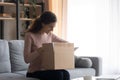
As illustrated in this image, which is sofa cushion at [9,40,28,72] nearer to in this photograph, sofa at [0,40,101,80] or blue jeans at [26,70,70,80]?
sofa at [0,40,101,80]

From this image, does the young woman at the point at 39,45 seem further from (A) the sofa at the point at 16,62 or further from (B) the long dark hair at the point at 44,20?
(A) the sofa at the point at 16,62

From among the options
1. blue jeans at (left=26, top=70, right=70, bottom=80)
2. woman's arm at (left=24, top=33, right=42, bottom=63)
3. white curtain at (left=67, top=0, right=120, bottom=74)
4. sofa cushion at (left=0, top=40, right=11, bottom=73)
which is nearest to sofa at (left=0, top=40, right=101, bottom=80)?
sofa cushion at (left=0, top=40, right=11, bottom=73)

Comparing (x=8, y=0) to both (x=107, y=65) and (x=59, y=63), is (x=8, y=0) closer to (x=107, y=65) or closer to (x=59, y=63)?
(x=107, y=65)

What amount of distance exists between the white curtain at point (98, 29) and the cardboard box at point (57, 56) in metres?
2.09

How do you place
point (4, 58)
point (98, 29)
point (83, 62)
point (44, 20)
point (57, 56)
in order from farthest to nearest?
point (98, 29) < point (83, 62) < point (4, 58) < point (44, 20) < point (57, 56)

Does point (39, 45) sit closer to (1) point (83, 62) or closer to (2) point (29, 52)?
(2) point (29, 52)

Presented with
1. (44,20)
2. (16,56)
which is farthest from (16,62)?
(44,20)

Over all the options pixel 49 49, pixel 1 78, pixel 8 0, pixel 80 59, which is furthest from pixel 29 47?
pixel 8 0

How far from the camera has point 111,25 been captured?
175 inches

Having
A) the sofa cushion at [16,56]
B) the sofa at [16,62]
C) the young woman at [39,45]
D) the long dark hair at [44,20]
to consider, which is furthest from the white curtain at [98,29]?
the long dark hair at [44,20]

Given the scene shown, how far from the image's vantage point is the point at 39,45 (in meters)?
2.65

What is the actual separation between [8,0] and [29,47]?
2.09 meters

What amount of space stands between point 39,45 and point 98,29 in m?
2.06

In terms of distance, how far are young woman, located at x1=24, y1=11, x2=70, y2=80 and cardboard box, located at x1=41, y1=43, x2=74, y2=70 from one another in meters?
0.09
